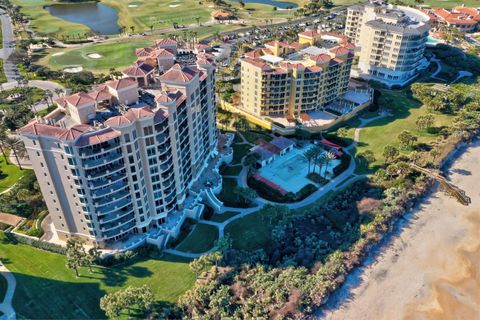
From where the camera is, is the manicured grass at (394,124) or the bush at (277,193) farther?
the manicured grass at (394,124)

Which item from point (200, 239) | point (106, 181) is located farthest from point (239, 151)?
point (106, 181)

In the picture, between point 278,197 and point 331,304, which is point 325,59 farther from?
point 331,304

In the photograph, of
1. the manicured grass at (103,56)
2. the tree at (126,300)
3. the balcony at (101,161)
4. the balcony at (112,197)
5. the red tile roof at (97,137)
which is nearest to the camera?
the tree at (126,300)

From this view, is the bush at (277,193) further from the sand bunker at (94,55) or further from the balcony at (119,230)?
the sand bunker at (94,55)

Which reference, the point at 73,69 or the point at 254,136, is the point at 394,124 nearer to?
the point at 254,136

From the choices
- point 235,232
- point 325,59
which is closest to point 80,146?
point 235,232

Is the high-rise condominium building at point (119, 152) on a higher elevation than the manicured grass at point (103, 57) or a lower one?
higher

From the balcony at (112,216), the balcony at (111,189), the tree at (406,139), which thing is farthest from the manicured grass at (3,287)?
the tree at (406,139)
